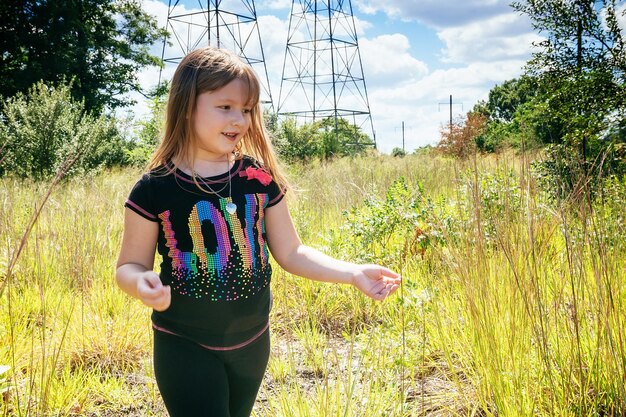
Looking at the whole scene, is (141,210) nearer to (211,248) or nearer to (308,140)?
(211,248)

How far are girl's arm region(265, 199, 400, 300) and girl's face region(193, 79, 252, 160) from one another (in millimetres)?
267

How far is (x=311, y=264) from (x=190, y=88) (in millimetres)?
663

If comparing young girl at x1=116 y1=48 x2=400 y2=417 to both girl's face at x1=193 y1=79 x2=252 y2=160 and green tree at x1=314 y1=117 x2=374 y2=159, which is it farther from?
green tree at x1=314 y1=117 x2=374 y2=159

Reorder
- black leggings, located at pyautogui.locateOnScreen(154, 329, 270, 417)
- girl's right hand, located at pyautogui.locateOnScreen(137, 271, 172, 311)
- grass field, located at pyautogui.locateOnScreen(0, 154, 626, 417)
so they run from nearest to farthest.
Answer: girl's right hand, located at pyautogui.locateOnScreen(137, 271, 172, 311) < black leggings, located at pyautogui.locateOnScreen(154, 329, 270, 417) < grass field, located at pyautogui.locateOnScreen(0, 154, 626, 417)

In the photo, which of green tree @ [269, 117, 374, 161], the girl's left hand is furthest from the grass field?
green tree @ [269, 117, 374, 161]

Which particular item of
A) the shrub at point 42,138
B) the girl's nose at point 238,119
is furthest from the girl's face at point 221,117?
the shrub at point 42,138

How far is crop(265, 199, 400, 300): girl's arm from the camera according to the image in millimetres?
1399

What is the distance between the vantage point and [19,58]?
1908 cm

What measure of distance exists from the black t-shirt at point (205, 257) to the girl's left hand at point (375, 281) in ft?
1.05

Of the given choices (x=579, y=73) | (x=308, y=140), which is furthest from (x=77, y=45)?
(x=579, y=73)

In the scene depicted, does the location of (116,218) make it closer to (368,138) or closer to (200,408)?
(200,408)

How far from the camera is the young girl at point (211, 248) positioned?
1.37 metres

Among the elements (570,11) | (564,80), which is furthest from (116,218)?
(570,11)

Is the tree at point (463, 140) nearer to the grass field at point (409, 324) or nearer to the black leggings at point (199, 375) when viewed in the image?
the grass field at point (409, 324)
